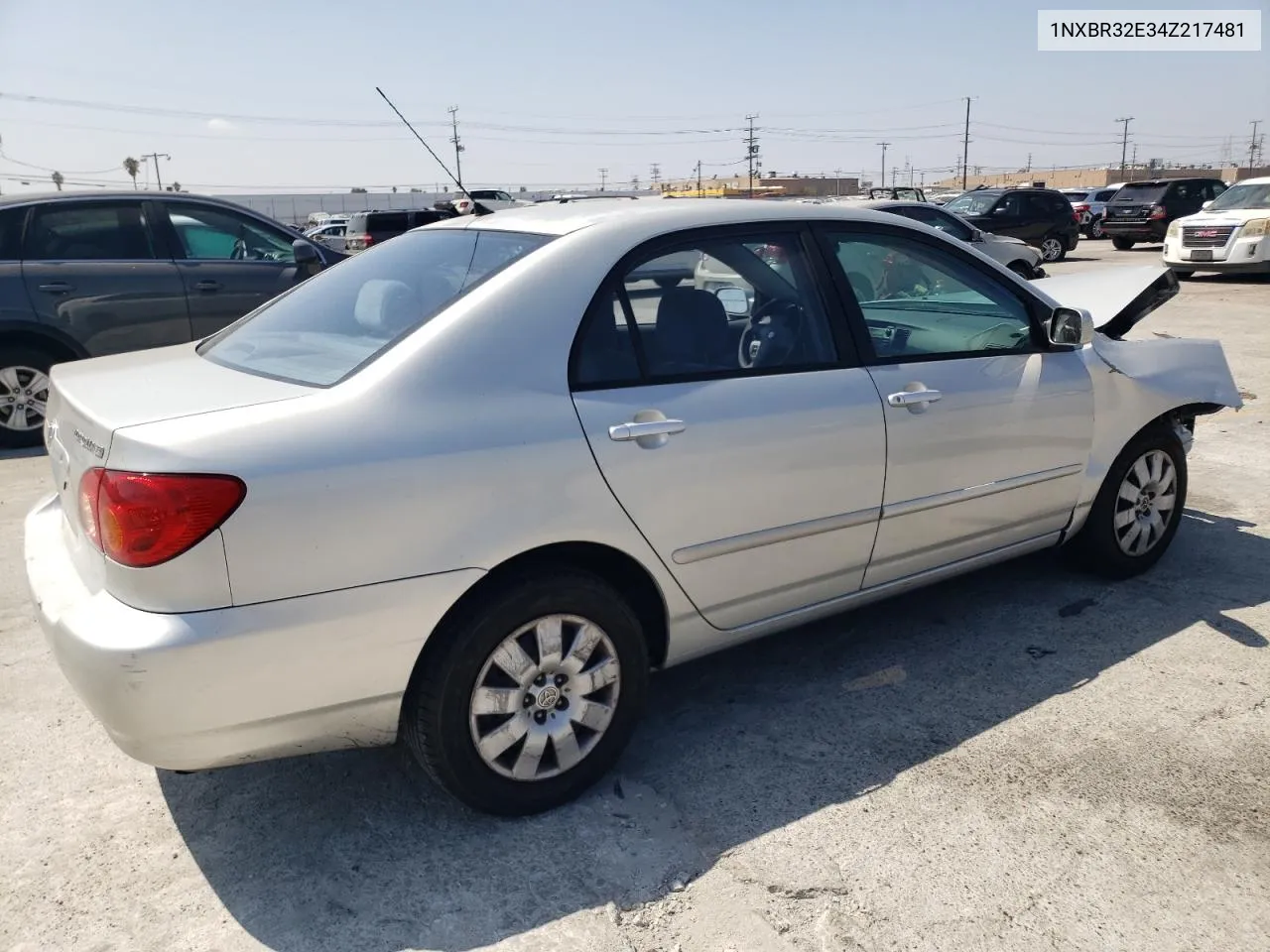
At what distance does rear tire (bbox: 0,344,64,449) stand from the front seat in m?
5.65

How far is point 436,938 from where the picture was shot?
2379 millimetres

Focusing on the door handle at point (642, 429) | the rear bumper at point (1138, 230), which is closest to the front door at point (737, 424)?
the door handle at point (642, 429)

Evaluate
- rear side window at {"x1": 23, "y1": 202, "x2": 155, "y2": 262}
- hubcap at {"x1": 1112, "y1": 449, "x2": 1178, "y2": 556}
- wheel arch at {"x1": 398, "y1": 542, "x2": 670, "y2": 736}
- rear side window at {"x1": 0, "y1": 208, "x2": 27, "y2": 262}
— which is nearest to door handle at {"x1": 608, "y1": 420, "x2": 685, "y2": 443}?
wheel arch at {"x1": 398, "y1": 542, "x2": 670, "y2": 736}

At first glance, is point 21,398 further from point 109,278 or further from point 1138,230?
point 1138,230

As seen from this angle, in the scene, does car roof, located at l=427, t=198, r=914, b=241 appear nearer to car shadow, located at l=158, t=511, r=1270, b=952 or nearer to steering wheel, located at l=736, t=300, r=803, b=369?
steering wheel, located at l=736, t=300, r=803, b=369

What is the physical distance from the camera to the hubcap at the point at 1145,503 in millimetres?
4305

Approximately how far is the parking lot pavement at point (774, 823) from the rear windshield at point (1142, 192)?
23.6 m

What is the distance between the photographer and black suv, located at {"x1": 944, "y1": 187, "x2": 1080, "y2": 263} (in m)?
21.6

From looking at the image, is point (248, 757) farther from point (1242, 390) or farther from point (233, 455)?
point (1242, 390)

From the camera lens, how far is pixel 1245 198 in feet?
58.3

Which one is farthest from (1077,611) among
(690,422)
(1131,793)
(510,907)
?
(510,907)

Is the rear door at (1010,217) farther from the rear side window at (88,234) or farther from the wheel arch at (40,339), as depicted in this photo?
→ the wheel arch at (40,339)

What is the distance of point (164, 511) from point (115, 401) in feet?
1.85

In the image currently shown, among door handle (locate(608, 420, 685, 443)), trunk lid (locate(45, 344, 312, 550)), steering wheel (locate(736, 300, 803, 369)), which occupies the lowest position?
door handle (locate(608, 420, 685, 443))
